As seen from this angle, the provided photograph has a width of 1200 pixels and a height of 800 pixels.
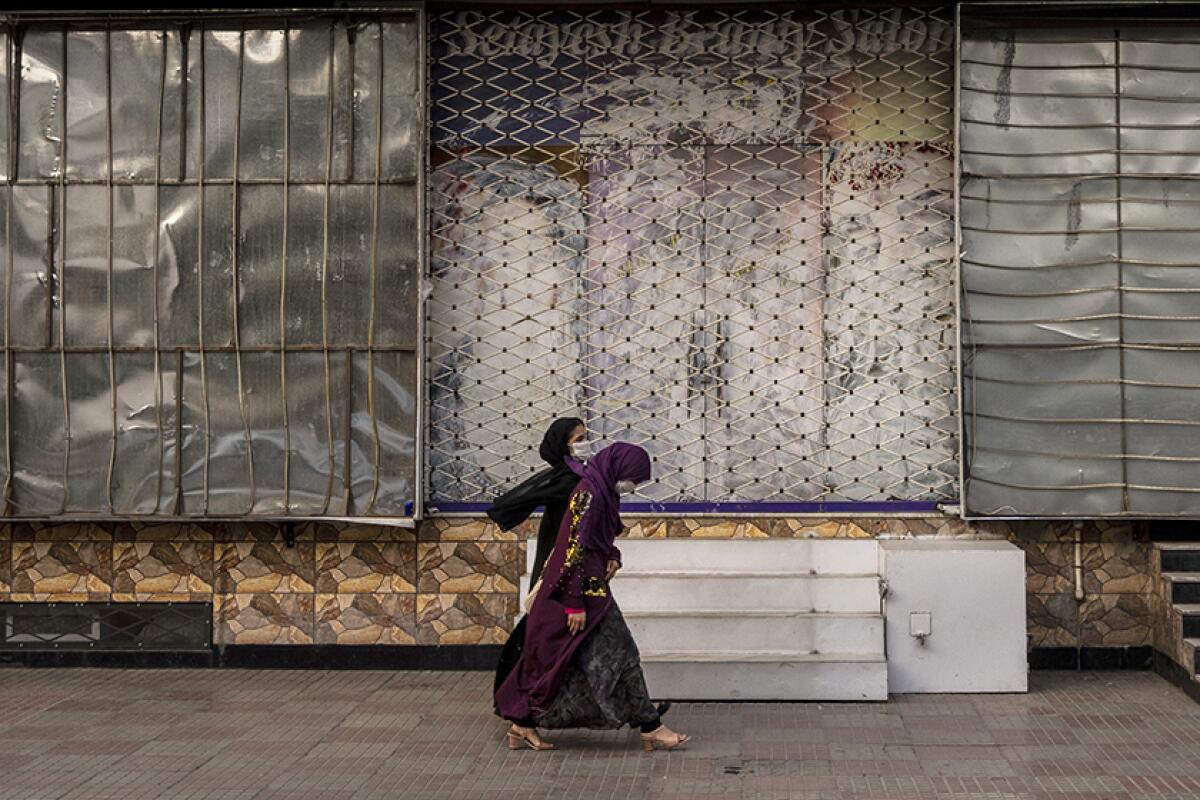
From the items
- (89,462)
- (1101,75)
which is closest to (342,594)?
(89,462)

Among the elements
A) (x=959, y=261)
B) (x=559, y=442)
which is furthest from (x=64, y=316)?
(x=959, y=261)

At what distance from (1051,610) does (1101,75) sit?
2.96 metres

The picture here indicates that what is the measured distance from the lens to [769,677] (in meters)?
8.26

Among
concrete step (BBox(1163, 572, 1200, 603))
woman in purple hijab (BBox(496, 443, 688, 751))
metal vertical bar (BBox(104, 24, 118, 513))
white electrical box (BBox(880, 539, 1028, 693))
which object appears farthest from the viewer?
metal vertical bar (BBox(104, 24, 118, 513))

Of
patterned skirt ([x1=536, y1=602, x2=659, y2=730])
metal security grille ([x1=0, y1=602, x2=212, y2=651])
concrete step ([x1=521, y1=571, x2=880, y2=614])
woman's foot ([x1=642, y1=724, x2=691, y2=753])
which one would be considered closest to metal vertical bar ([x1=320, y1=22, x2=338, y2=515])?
metal security grille ([x1=0, y1=602, x2=212, y2=651])

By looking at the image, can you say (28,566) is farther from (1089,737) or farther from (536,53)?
(1089,737)

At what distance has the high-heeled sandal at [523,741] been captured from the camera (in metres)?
Result: 7.49

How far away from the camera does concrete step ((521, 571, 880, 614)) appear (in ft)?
28.1

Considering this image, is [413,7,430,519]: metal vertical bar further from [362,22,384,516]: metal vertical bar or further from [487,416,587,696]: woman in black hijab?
[487,416,587,696]: woman in black hijab

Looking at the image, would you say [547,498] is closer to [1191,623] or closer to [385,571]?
[385,571]

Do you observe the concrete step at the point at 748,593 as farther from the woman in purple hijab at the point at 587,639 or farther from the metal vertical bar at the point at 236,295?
the metal vertical bar at the point at 236,295

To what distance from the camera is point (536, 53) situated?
9.30 meters

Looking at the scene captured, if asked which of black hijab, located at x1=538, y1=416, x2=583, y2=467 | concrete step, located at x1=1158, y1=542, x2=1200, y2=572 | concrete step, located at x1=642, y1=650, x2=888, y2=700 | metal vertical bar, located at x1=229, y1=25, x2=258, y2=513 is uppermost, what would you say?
metal vertical bar, located at x1=229, y1=25, x2=258, y2=513

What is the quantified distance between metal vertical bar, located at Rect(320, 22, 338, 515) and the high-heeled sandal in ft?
6.99
